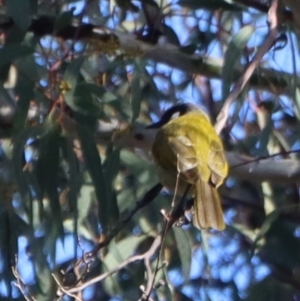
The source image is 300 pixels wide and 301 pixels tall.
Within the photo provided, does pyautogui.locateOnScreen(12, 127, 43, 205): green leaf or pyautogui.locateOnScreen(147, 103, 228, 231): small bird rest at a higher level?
pyautogui.locateOnScreen(12, 127, 43, 205): green leaf

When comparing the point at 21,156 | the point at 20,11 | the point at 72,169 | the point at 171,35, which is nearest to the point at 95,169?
the point at 72,169

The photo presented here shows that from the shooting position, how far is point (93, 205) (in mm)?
2947

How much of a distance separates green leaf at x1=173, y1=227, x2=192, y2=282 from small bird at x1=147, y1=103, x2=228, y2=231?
11.6 inches

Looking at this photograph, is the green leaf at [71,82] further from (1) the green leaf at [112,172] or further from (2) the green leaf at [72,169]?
(1) the green leaf at [112,172]

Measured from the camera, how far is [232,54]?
2.55 meters

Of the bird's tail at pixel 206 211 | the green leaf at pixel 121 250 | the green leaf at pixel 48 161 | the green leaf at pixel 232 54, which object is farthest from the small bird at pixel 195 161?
the green leaf at pixel 121 250

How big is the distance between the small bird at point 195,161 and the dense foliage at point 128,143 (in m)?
0.07

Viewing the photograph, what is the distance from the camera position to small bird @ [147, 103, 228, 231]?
7.42 feet

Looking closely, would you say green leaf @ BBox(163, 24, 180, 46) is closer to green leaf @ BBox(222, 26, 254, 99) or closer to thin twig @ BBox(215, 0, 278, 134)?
green leaf @ BBox(222, 26, 254, 99)

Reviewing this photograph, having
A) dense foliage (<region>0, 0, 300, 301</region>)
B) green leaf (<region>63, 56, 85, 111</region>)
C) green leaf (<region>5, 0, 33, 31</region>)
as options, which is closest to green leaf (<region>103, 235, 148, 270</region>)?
dense foliage (<region>0, 0, 300, 301</region>)

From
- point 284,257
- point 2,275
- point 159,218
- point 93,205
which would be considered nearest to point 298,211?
point 284,257

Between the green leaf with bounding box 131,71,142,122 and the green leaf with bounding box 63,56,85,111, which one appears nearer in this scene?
the green leaf with bounding box 63,56,85,111

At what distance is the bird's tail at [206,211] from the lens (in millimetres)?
2234

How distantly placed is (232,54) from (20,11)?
530mm
